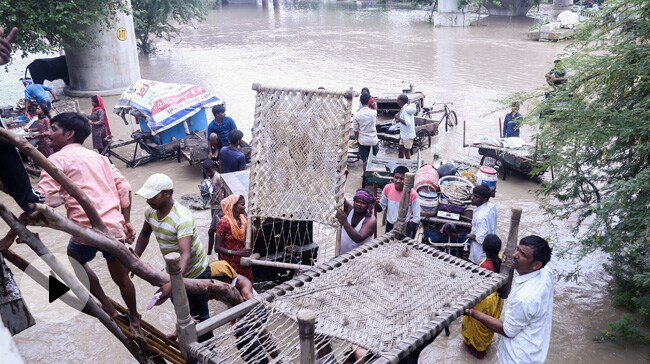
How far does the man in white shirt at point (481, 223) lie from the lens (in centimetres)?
507

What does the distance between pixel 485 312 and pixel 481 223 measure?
0.94 m

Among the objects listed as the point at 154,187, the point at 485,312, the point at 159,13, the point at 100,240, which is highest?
the point at 159,13

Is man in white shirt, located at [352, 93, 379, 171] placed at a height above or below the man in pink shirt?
below

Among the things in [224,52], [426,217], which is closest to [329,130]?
[426,217]

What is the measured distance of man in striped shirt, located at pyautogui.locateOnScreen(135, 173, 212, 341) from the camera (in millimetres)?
3572

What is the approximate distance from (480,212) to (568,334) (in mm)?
1558

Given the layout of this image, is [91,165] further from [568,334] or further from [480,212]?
[568,334]

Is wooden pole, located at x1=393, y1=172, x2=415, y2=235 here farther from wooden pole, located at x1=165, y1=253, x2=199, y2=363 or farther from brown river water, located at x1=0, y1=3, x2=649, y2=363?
wooden pole, located at x1=165, y1=253, x2=199, y2=363

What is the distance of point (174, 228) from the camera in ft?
12.2

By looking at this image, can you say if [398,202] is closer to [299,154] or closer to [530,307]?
[299,154]

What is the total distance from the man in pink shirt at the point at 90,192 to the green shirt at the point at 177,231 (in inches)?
10.9

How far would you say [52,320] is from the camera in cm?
523

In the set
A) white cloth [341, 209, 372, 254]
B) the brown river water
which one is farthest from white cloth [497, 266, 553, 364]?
white cloth [341, 209, 372, 254]

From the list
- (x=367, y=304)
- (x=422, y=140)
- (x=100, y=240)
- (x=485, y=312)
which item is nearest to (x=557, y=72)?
(x=422, y=140)
